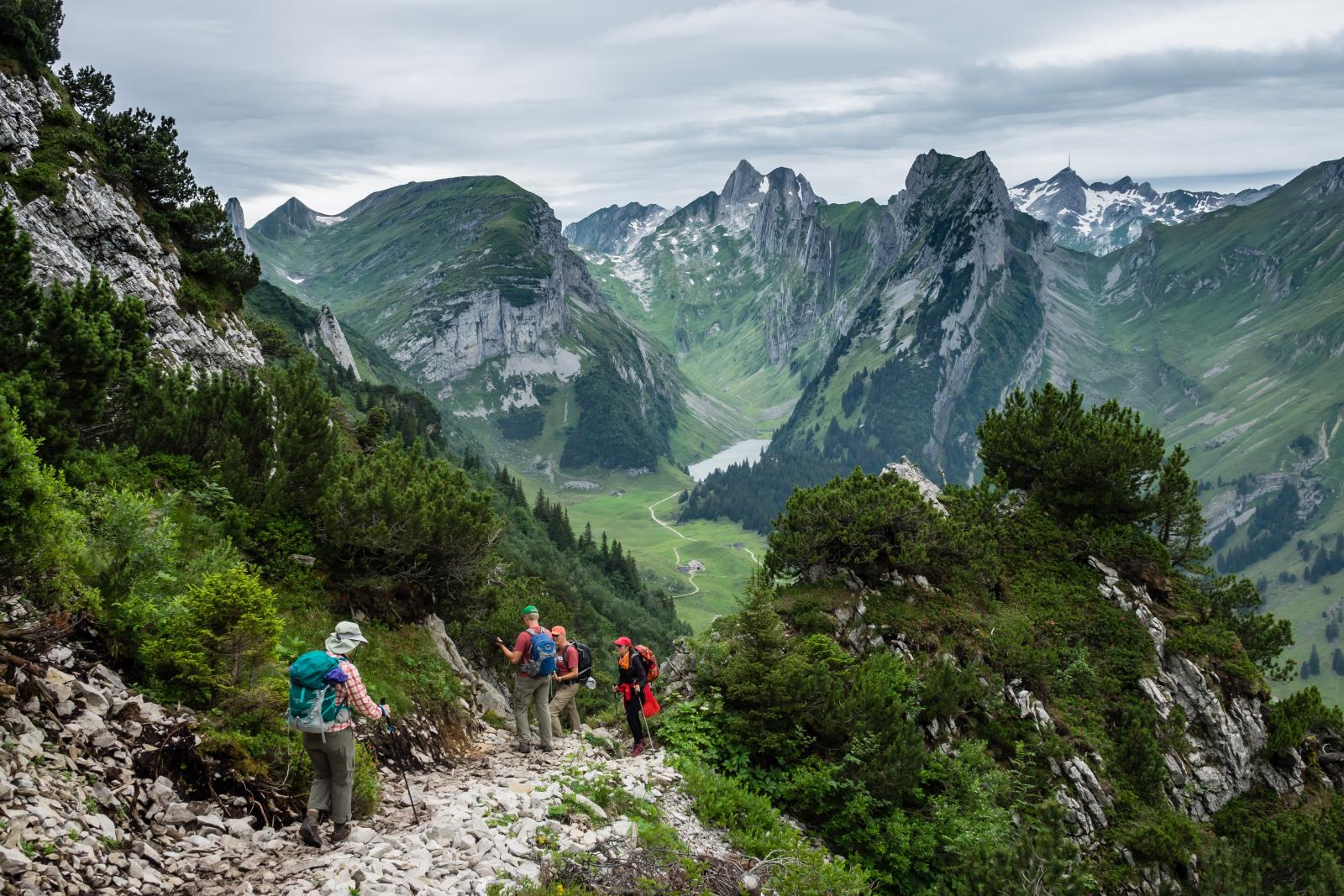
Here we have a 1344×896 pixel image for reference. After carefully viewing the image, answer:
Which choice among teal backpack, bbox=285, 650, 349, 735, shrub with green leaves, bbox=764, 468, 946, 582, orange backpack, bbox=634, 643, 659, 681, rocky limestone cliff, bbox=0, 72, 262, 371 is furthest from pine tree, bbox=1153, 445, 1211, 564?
rocky limestone cliff, bbox=0, 72, 262, 371

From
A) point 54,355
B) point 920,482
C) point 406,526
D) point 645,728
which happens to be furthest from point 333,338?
point 645,728

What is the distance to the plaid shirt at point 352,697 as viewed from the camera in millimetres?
12320

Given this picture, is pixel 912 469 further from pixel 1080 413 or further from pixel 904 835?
pixel 904 835

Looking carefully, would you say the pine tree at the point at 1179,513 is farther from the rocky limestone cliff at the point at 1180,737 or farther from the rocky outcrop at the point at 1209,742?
the rocky outcrop at the point at 1209,742

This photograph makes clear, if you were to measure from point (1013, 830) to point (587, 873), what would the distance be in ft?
44.1

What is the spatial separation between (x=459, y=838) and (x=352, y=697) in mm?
2829

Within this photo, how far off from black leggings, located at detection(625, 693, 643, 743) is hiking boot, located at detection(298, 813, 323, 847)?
8.85m

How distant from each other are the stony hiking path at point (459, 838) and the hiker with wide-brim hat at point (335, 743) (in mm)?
332

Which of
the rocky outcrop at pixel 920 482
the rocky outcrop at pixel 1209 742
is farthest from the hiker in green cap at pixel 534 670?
the rocky outcrop at pixel 1209 742

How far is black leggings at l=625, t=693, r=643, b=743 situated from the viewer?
776 inches

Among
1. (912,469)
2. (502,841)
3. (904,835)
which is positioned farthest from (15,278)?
(912,469)

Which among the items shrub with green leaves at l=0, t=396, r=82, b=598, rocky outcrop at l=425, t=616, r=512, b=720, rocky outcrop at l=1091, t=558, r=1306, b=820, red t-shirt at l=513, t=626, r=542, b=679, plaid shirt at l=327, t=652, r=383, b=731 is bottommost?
rocky outcrop at l=1091, t=558, r=1306, b=820

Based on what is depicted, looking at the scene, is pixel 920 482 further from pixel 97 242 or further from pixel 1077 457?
pixel 97 242

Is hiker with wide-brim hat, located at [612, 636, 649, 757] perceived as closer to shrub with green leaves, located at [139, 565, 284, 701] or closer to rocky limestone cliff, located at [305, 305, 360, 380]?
shrub with green leaves, located at [139, 565, 284, 701]
